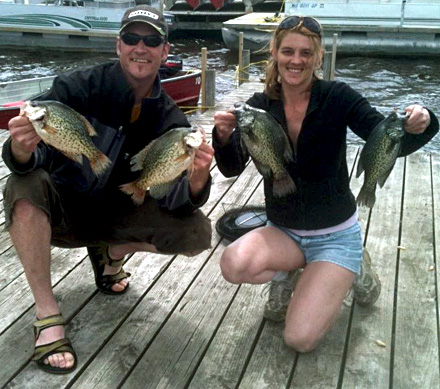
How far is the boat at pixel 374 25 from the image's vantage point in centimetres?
2023

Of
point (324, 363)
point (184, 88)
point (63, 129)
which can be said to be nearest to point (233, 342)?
point (324, 363)

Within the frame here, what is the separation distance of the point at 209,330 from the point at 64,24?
22961mm

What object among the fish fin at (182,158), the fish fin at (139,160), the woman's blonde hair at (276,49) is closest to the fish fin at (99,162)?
the fish fin at (139,160)

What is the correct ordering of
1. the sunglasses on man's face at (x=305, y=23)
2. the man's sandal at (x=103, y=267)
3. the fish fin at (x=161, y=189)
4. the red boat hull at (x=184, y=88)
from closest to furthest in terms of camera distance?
1. the fish fin at (x=161, y=189)
2. the sunglasses on man's face at (x=305, y=23)
3. the man's sandal at (x=103, y=267)
4. the red boat hull at (x=184, y=88)

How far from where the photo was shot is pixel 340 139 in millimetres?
2975

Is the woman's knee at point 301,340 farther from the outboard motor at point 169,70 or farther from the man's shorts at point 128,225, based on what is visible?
the outboard motor at point 169,70

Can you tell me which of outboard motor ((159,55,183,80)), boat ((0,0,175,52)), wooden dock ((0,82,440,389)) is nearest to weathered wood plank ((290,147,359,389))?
wooden dock ((0,82,440,389))

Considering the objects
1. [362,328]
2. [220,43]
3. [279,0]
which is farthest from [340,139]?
[279,0]

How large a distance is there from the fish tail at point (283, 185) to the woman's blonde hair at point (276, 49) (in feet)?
1.71

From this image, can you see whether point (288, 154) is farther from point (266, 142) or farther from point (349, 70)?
point (349, 70)

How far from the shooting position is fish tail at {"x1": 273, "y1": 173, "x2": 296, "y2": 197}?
2.81 m

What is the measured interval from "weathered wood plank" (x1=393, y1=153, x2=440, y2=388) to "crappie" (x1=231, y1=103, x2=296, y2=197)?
1020 mm

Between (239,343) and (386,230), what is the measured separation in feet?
5.91

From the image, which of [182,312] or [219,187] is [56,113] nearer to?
[182,312]
